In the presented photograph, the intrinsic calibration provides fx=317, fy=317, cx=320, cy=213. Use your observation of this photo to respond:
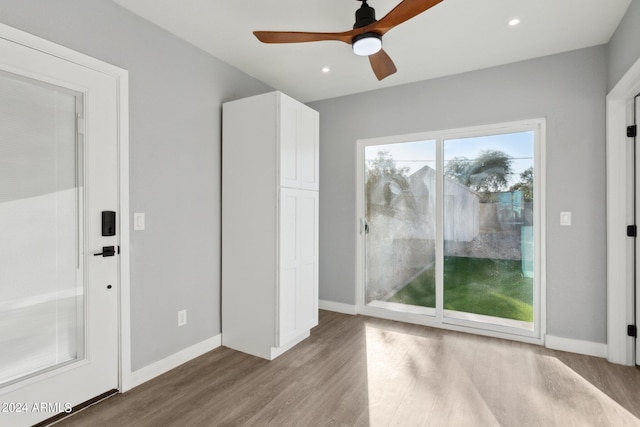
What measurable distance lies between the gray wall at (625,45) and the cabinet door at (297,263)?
2581 mm

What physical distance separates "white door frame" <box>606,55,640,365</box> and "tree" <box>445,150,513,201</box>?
2.48 ft

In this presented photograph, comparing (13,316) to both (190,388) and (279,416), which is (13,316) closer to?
(190,388)

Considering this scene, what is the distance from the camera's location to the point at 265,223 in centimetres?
276

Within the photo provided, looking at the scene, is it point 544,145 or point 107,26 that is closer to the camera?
point 107,26

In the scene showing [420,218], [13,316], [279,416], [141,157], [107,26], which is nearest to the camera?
[13,316]

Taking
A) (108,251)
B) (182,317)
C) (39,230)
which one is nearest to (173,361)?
(182,317)

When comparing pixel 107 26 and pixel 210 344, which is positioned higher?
pixel 107 26

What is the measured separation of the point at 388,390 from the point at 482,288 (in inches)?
65.5

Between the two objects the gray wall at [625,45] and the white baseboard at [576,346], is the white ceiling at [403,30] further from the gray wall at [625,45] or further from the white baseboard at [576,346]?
the white baseboard at [576,346]

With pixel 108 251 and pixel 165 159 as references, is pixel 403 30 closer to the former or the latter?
pixel 165 159

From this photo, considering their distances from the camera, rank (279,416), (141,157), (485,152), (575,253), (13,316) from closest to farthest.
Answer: (13,316) → (279,416) → (141,157) → (575,253) → (485,152)

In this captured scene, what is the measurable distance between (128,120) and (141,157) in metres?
0.26

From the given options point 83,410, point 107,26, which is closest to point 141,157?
point 107,26

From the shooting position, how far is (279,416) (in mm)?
1940
